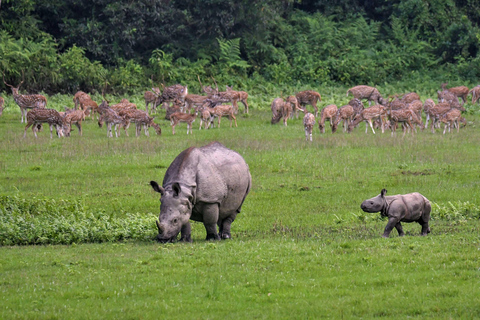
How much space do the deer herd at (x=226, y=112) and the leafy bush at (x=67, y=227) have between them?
12.5m

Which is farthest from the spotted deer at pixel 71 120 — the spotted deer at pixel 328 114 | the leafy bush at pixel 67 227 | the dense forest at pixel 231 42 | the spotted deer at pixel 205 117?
the leafy bush at pixel 67 227

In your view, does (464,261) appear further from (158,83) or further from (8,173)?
(158,83)

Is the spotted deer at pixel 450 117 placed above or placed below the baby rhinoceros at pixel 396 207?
below

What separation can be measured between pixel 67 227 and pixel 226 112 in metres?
17.4

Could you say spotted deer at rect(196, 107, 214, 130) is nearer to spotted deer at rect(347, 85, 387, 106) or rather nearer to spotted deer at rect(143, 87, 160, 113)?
spotted deer at rect(143, 87, 160, 113)

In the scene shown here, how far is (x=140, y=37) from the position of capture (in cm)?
4622

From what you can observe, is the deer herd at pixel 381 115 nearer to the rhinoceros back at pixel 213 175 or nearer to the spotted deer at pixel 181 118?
the spotted deer at pixel 181 118

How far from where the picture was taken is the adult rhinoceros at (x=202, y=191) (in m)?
13.7

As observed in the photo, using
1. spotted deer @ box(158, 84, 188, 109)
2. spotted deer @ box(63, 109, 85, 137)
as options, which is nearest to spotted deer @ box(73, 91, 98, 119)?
spotted deer @ box(158, 84, 188, 109)

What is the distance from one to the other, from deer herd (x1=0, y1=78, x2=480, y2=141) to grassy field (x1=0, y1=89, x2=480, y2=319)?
1.54 metres

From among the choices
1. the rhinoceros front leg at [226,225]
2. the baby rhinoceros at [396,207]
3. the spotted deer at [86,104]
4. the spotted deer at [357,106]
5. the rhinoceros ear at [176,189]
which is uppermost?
the rhinoceros ear at [176,189]

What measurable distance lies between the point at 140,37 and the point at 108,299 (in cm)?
3729

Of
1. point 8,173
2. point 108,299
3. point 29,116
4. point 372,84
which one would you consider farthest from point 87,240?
point 372,84

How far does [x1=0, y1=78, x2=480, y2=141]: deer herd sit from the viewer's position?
2941cm
